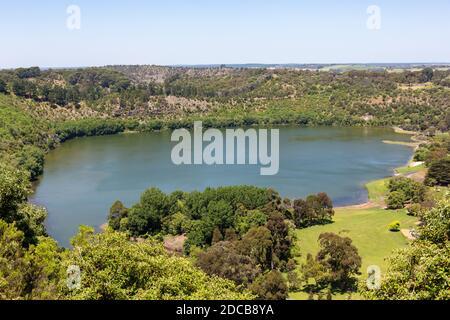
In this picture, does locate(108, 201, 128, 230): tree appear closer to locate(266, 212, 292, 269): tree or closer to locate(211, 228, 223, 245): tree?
locate(211, 228, 223, 245): tree

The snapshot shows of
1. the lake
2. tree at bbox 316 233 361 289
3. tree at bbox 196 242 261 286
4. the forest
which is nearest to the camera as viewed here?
the forest

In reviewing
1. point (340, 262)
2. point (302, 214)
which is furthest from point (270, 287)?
point (302, 214)

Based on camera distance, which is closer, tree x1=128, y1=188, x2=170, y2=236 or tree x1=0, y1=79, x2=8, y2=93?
tree x1=128, y1=188, x2=170, y2=236

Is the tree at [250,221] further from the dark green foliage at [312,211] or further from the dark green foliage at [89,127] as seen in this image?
the dark green foliage at [89,127]

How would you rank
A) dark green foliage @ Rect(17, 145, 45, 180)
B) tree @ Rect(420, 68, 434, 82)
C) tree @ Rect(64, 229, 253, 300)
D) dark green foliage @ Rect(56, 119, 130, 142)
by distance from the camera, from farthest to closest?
1. tree @ Rect(420, 68, 434, 82)
2. dark green foliage @ Rect(56, 119, 130, 142)
3. dark green foliage @ Rect(17, 145, 45, 180)
4. tree @ Rect(64, 229, 253, 300)

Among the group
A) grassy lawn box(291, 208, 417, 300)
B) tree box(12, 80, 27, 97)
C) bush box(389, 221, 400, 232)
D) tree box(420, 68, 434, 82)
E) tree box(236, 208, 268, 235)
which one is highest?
tree box(420, 68, 434, 82)

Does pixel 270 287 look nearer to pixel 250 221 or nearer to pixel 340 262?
pixel 340 262

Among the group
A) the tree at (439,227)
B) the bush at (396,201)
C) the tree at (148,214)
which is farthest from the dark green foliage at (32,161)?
the tree at (439,227)

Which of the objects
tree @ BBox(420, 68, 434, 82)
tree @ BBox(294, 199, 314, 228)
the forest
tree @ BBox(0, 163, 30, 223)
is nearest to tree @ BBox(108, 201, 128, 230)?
the forest
